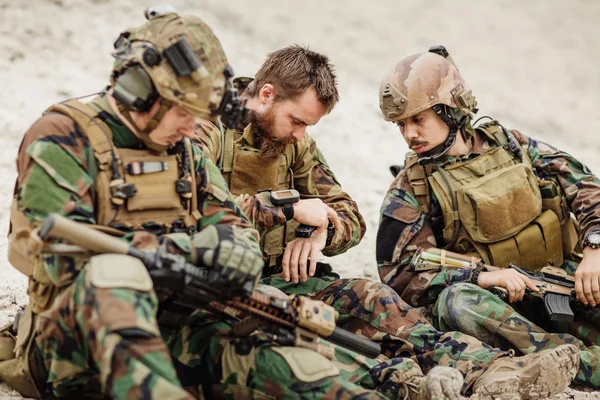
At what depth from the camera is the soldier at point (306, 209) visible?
532 centimetres

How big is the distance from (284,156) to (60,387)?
242cm

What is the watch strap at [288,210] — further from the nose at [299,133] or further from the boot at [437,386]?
the boot at [437,386]

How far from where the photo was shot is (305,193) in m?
6.11

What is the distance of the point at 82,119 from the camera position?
4121mm

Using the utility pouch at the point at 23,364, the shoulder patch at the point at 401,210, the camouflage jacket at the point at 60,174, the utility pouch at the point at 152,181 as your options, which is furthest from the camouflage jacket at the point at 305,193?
the utility pouch at the point at 23,364

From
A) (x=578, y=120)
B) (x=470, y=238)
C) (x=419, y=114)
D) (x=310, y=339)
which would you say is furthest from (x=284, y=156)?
(x=578, y=120)

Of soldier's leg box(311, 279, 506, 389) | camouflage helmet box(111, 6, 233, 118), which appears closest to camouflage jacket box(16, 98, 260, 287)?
camouflage helmet box(111, 6, 233, 118)

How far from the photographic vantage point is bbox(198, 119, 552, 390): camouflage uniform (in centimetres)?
524

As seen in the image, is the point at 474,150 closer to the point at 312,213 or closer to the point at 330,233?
the point at 330,233

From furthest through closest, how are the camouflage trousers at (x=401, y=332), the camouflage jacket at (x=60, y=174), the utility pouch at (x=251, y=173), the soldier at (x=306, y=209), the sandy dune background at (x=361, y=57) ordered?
the sandy dune background at (x=361, y=57), the utility pouch at (x=251, y=173), the soldier at (x=306, y=209), the camouflage trousers at (x=401, y=332), the camouflage jacket at (x=60, y=174)

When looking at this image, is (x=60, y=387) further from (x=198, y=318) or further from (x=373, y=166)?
(x=373, y=166)

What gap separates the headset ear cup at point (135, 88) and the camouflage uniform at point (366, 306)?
4.43 feet

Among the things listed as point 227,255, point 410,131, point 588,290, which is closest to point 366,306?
point 410,131

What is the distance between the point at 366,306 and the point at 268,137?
1.29 metres
